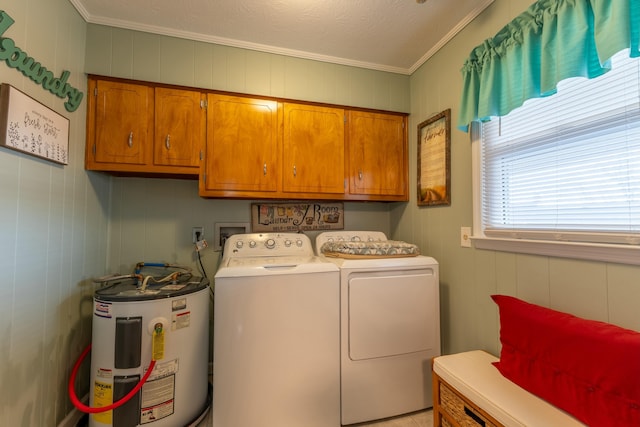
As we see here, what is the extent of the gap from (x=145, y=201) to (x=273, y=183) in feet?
3.26

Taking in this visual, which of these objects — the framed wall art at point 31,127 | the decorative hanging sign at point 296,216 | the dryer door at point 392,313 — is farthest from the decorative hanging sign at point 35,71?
the dryer door at point 392,313

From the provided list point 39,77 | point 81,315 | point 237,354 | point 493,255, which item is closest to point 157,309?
point 237,354

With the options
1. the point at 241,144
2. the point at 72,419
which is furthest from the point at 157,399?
the point at 241,144

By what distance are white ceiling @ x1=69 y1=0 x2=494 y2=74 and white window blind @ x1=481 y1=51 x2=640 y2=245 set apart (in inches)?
31.7

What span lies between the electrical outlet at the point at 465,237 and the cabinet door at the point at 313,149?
906 mm

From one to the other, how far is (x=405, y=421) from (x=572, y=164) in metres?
1.70

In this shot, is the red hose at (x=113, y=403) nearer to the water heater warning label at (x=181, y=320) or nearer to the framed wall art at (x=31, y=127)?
the water heater warning label at (x=181, y=320)

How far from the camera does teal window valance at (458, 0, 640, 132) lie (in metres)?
0.92

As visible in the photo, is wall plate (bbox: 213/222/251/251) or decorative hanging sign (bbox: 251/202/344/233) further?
decorative hanging sign (bbox: 251/202/344/233)

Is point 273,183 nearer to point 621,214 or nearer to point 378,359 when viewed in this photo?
point 378,359

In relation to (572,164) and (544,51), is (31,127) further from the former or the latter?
(572,164)

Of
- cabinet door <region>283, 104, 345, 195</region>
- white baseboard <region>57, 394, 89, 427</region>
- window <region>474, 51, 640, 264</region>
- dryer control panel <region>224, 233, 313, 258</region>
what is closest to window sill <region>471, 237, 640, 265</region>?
window <region>474, 51, 640, 264</region>

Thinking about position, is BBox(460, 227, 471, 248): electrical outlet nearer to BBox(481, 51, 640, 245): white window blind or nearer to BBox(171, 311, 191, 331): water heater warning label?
BBox(481, 51, 640, 245): white window blind

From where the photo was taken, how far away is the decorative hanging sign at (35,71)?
105 centimetres
